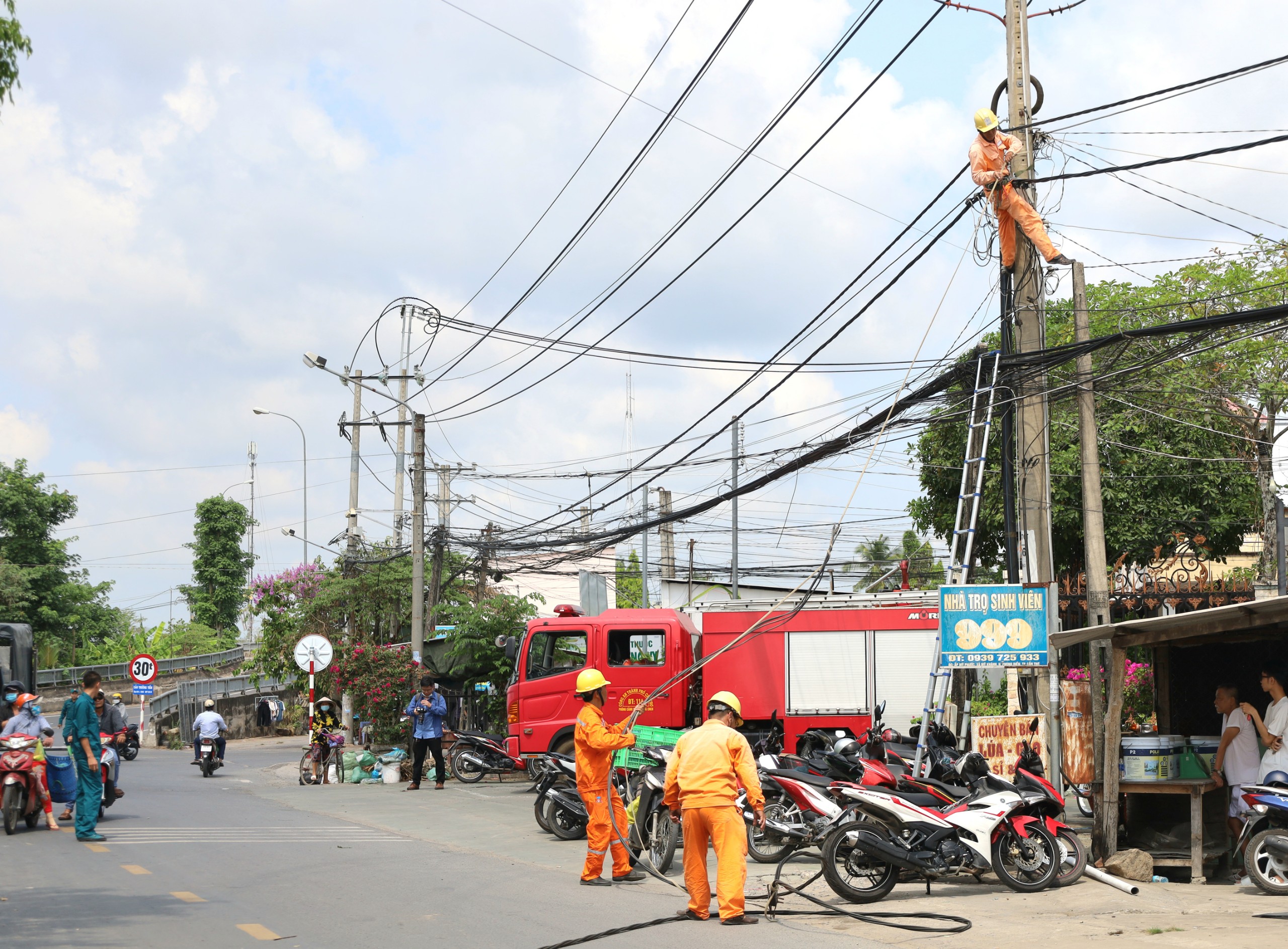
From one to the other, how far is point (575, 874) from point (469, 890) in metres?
1.43

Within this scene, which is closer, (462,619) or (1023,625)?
(1023,625)

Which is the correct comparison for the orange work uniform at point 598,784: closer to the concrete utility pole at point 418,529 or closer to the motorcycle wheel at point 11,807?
the motorcycle wheel at point 11,807

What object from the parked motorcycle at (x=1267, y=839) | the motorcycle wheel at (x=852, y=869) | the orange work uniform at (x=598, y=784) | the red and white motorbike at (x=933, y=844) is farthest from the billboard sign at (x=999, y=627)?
the orange work uniform at (x=598, y=784)

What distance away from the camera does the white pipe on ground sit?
30.1 ft

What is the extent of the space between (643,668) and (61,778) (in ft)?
24.8

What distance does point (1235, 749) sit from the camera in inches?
409

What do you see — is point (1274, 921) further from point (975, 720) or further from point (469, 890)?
point (469, 890)

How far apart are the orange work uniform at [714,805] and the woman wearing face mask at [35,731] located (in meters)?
7.83

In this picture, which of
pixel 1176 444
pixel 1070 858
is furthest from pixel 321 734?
pixel 1176 444

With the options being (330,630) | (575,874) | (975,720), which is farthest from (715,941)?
(330,630)

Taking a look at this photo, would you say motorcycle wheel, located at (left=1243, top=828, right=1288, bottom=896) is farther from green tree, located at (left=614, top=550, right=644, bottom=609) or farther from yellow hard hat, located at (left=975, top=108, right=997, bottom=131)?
green tree, located at (left=614, top=550, right=644, bottom=609)

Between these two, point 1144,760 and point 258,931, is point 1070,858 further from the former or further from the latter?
point 258,931

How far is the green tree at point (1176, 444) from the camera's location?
22.7 metres

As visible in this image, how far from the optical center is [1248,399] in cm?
2333
